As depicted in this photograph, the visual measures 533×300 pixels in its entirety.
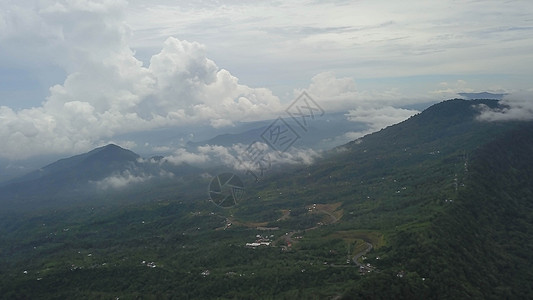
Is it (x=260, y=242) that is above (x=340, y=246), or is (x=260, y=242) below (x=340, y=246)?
below

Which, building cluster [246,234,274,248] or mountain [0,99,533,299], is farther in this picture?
Answer: building cluster [246,234,274,248]

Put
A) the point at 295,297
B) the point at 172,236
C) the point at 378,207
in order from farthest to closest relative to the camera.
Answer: the point at 172,236
the point at 378,207
the point at 295,297

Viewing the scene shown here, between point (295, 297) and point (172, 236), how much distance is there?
3322 inches

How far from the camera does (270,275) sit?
96312mm

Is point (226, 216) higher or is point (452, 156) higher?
point (452, 156)

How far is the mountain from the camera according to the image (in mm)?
88438

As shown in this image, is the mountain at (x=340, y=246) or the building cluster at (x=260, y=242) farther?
the building cluster at (x=260, y=242)

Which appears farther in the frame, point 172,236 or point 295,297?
point 172,236

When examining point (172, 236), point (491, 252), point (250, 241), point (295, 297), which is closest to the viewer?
point (295, 297)

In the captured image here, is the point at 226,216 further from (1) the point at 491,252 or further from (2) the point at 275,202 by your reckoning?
(1) the point at 491,252

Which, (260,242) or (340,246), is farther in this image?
(260,242)

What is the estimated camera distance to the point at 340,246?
11344cm

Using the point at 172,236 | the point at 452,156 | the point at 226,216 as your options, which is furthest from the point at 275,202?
the point at 452,156

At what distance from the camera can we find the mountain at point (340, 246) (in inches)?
3482
